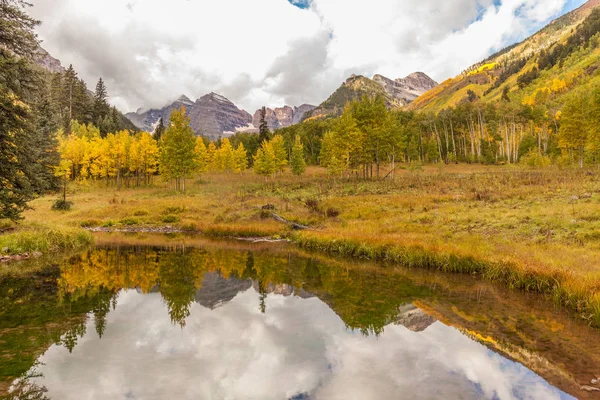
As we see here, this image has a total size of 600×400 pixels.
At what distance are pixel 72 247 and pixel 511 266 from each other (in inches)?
961

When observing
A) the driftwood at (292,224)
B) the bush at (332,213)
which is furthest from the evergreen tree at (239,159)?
the bush at (332,213)

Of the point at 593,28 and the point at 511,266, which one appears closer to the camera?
the point at 511,266

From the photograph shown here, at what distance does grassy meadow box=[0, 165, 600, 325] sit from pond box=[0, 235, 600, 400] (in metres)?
1.13

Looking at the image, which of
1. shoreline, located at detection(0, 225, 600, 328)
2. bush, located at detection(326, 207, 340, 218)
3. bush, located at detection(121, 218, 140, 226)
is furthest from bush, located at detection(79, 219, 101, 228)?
bush, located at detection(326, 207, 340, 218)

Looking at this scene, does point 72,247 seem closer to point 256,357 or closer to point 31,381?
point 31,381

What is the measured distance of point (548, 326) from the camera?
29.0 feet

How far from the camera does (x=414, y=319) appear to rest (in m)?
10.1

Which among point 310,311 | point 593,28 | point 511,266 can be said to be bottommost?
point 310,311

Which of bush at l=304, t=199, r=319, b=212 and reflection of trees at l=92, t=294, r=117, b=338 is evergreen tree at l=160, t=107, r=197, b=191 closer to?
bush at l=304, t=199, r=319, b=212

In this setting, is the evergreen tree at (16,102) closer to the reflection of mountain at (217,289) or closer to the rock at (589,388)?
the reflection of mountain at (217,289)

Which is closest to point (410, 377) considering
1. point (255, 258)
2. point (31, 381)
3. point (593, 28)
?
point (31, 381)

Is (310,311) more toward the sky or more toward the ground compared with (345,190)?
more toward the ground

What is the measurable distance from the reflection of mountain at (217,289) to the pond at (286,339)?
109 millimetres

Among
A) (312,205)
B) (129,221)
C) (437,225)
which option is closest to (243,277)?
(437,225)
